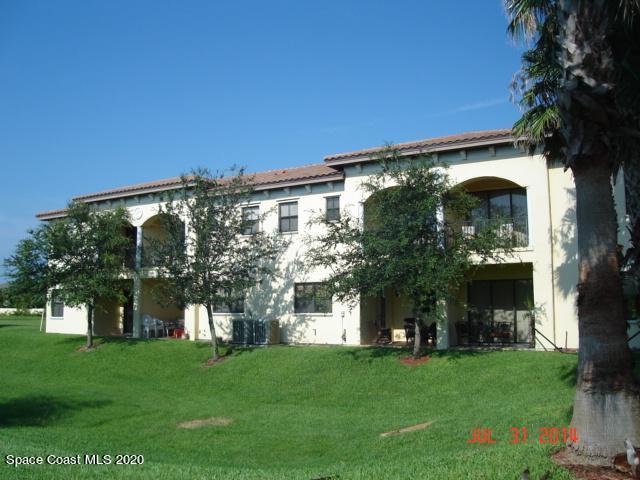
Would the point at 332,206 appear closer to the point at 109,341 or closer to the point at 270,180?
the point at 270,180

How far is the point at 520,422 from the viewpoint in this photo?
435 inches

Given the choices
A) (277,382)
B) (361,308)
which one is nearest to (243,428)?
(277,382)

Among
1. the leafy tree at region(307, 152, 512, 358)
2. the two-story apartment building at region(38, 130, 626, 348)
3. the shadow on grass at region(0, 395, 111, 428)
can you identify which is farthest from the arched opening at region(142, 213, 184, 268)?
the leafy tree at region(307, 152, 512, 358)

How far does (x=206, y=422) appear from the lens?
15.9m

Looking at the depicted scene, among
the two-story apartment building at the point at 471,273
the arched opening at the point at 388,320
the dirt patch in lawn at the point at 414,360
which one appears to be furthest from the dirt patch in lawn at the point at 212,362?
the dirt patch in lawn at the point at 414,360

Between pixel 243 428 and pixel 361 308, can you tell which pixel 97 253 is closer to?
pixel 361 308

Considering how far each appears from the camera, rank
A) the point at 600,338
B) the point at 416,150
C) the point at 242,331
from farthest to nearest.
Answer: the point at 242,331, the point at 416,150, the point at 600,338

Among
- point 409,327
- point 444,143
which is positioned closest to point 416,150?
point 444,143

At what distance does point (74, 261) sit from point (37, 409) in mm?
11474

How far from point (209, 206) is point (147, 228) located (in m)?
8.95

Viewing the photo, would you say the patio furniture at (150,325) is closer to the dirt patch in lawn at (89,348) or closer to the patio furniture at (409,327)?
the dirt patch in lawn at (89,348)

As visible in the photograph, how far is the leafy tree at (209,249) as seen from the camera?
23.8 meters

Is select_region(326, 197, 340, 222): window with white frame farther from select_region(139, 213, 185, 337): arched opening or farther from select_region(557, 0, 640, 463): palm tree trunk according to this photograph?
select_region(557, 0, 640, 463): palm tree trunk

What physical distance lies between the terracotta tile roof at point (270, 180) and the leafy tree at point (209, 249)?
6.46 feet
